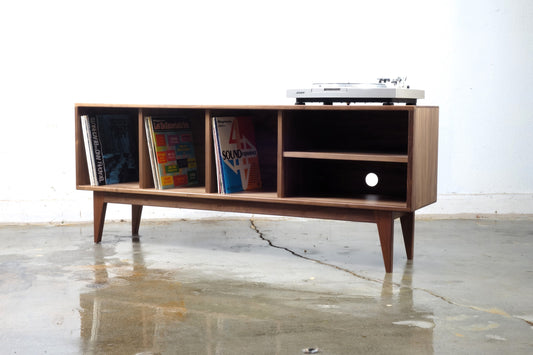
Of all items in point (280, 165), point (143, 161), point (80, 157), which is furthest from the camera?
point (80, 157)

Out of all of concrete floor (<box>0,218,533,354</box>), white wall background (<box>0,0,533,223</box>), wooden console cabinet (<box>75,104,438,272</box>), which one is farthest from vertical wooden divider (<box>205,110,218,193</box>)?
white wall background (<box>0,0,533,223</box>)

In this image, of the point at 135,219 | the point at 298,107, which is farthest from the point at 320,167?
the point at 135,219

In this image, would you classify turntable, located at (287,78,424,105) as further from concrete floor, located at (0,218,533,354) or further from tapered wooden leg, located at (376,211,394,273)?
concrete floor, located at (0,218,533,354)

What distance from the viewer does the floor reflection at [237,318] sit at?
5.55ft

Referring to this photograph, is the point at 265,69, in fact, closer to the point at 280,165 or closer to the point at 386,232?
the point at 280,165

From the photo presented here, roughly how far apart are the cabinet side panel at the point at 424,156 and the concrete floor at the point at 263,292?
0.28m

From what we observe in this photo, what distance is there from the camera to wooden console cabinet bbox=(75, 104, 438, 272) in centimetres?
246

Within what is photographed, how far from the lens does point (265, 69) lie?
12.3ft

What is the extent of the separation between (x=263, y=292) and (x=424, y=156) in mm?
793

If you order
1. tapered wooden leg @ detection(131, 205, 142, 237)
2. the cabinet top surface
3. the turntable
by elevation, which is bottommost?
tapered wooden leg @ detection(131, 205, 142, 237)

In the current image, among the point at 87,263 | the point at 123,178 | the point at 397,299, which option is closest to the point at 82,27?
the point at 123,178

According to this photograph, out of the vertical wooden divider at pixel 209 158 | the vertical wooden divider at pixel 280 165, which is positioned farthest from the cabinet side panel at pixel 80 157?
the vertical wooden divider at pixel 280 165

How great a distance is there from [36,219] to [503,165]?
2577mm

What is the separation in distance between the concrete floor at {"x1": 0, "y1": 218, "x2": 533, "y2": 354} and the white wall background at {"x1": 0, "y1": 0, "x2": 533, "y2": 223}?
0.42 meters
